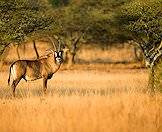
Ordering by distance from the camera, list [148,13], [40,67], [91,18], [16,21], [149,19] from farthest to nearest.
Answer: [91,18]
[149,19]
[148,13]
[16,21]
[40,67]

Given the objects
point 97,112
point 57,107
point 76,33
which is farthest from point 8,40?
point 76,33

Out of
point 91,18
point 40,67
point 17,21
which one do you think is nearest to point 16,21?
point 17,21

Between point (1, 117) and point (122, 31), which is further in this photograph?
point (122, 31)

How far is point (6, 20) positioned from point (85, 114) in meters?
8.72

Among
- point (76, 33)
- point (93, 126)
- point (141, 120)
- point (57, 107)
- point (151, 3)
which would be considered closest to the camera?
point (93, 126)

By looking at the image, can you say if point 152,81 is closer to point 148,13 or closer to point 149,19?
point 148,13

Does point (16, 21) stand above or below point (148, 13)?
below

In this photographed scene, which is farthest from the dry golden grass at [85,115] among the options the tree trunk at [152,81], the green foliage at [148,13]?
the green foliage at [148,13]

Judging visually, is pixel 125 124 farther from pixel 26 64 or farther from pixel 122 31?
pixel 122 31

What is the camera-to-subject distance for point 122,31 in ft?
125

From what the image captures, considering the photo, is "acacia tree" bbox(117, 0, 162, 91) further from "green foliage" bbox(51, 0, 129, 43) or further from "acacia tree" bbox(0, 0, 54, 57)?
"acacia tree" bbox(0, 0, 54, 57)

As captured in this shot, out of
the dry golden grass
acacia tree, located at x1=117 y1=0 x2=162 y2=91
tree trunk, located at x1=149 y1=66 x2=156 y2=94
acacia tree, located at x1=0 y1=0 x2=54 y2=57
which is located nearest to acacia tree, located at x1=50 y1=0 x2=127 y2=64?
acacia tree, located at x1=117 y1=0 x2=162 y2=91

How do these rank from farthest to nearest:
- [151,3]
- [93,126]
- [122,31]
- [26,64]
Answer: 1. [122,31]
2. [151,3]
3. [26,64]
4. [93,126]

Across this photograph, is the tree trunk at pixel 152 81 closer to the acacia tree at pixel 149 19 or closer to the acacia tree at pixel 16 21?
the acacia tree at pixel 149 19
